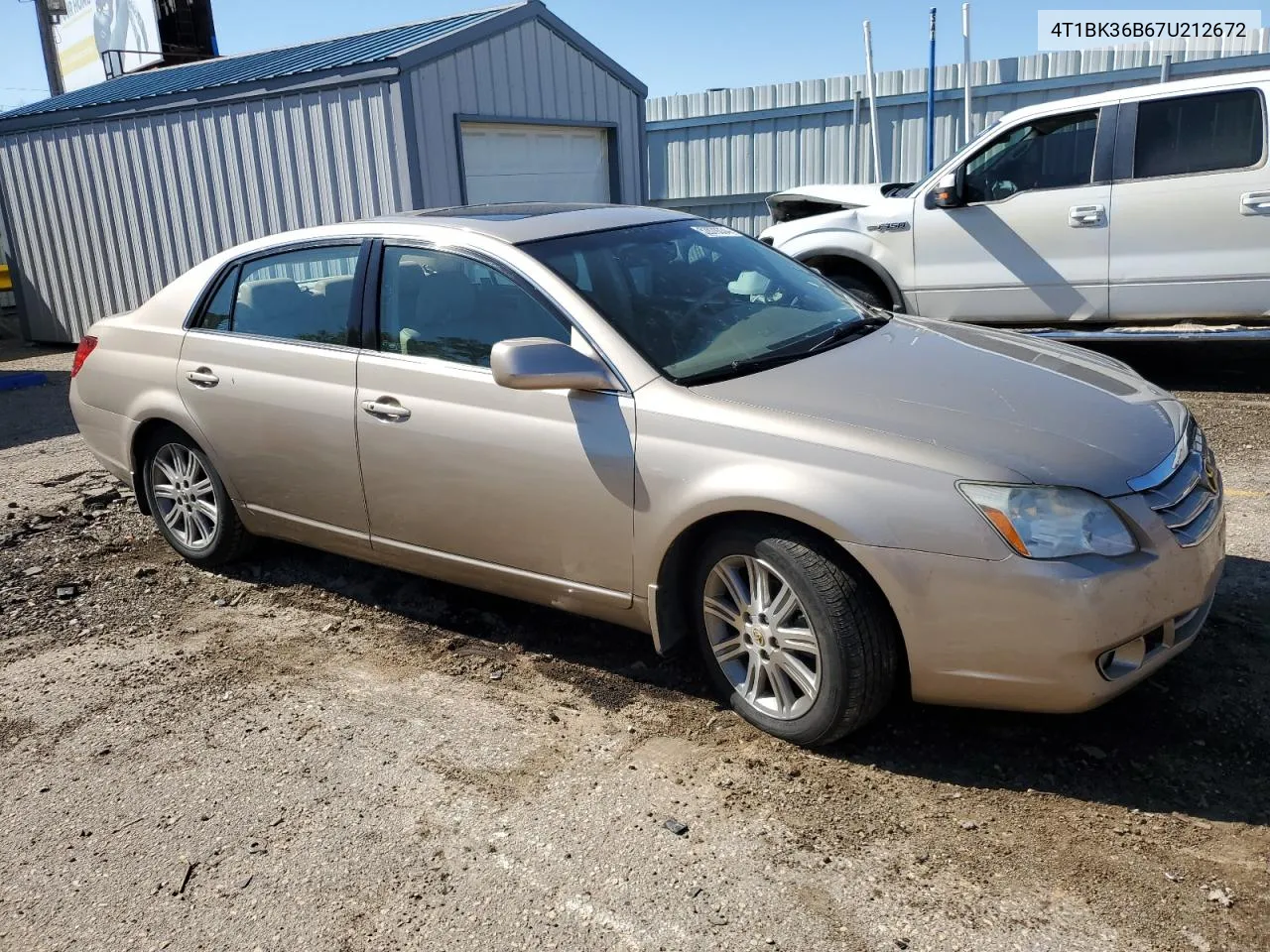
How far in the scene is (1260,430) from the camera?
665cm

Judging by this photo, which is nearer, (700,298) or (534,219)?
(700,298)

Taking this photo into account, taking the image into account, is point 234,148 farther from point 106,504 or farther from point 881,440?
point 881,440

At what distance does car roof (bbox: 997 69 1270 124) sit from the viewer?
7.22 meters

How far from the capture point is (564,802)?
3168mm

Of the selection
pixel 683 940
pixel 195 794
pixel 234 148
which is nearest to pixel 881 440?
pixel 683 940

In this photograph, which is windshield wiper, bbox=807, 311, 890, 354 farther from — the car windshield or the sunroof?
the sunroof

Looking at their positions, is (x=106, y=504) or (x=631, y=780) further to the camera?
(x=106, y=504)

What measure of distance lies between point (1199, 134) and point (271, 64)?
9479mm

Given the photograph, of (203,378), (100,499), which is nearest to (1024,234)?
(203,378)

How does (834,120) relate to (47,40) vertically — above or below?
below

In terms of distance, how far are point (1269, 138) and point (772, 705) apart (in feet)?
19.9

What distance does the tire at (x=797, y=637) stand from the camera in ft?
10.2

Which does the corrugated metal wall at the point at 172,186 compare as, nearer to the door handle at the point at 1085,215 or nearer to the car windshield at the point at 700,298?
the door handle at the point at 1085,215

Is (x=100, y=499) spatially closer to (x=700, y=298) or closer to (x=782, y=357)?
(x=700, y=298)
